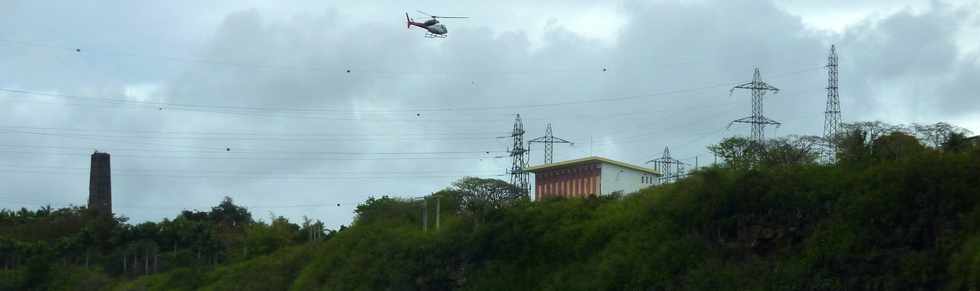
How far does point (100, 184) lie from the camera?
130375mm

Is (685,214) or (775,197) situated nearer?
(775,197)

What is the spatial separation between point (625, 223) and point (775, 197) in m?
8.26

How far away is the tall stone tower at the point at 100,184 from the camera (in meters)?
130

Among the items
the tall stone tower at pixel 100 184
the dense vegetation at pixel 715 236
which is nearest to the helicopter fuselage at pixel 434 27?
the dense vegetation at pixel 715 236

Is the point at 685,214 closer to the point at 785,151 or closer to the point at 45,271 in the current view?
the point at 785,151

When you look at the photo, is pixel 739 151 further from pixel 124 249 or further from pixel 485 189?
pixel 124 249

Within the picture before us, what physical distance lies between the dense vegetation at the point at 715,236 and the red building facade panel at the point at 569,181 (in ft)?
28.8

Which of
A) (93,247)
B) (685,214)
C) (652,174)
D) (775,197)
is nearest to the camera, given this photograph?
(775,197)

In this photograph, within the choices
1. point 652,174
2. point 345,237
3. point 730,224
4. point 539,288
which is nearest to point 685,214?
point 730,224

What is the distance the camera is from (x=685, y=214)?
158ft

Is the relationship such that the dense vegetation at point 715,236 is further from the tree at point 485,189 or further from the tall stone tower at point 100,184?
the tall stone tower at point 100,184

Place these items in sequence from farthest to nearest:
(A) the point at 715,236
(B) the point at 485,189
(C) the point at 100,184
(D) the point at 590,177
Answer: (C) the point at 100,184, (B) the point at 485,189, (D) the point at 590,177, (A) the point at 715,236

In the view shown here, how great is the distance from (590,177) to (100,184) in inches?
2576

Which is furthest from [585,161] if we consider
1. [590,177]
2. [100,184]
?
[100,184]
